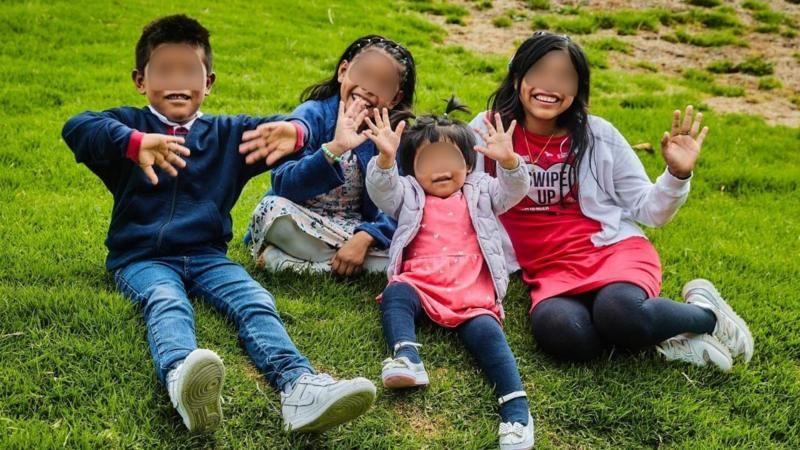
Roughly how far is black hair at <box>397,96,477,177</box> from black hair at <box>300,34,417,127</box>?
0.25 metres

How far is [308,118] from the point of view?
13.6 ft

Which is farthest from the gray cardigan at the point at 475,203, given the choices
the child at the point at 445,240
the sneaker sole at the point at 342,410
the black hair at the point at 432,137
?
the sneaker sole at the point at 342,410

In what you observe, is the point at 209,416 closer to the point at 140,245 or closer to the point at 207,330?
the point at 207,330

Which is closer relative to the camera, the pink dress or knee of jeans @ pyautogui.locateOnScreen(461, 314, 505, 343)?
knee of jeans @ pyautogui.locateOnScreen(461, 314, 505, 343)

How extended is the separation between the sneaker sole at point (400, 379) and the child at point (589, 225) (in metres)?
0.74

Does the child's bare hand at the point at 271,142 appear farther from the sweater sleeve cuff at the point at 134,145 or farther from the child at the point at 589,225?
the child at the point at 589,225

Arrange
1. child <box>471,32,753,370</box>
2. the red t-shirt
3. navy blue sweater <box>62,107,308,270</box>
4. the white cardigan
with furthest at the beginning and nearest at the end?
1. the white cardigan
2. the red t-shirt
3. child <box>471,32,753,370</box>
4. navy blue sweater <box>62,107,308,270</box>

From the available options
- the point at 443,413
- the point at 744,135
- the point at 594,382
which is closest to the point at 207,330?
the point at 443,413

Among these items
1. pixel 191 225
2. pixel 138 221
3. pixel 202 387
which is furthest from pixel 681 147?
pixel 138 221

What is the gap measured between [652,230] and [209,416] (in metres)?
3.53

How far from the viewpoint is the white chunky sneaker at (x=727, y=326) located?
144 inches

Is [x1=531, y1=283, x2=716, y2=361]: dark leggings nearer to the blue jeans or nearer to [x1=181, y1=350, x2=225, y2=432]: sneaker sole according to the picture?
the blue jeans

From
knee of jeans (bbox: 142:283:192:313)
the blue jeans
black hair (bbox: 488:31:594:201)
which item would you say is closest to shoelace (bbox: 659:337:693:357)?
black hair (bbox: 488:31:594:201)

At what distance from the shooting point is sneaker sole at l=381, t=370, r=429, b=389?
3.13 meters
